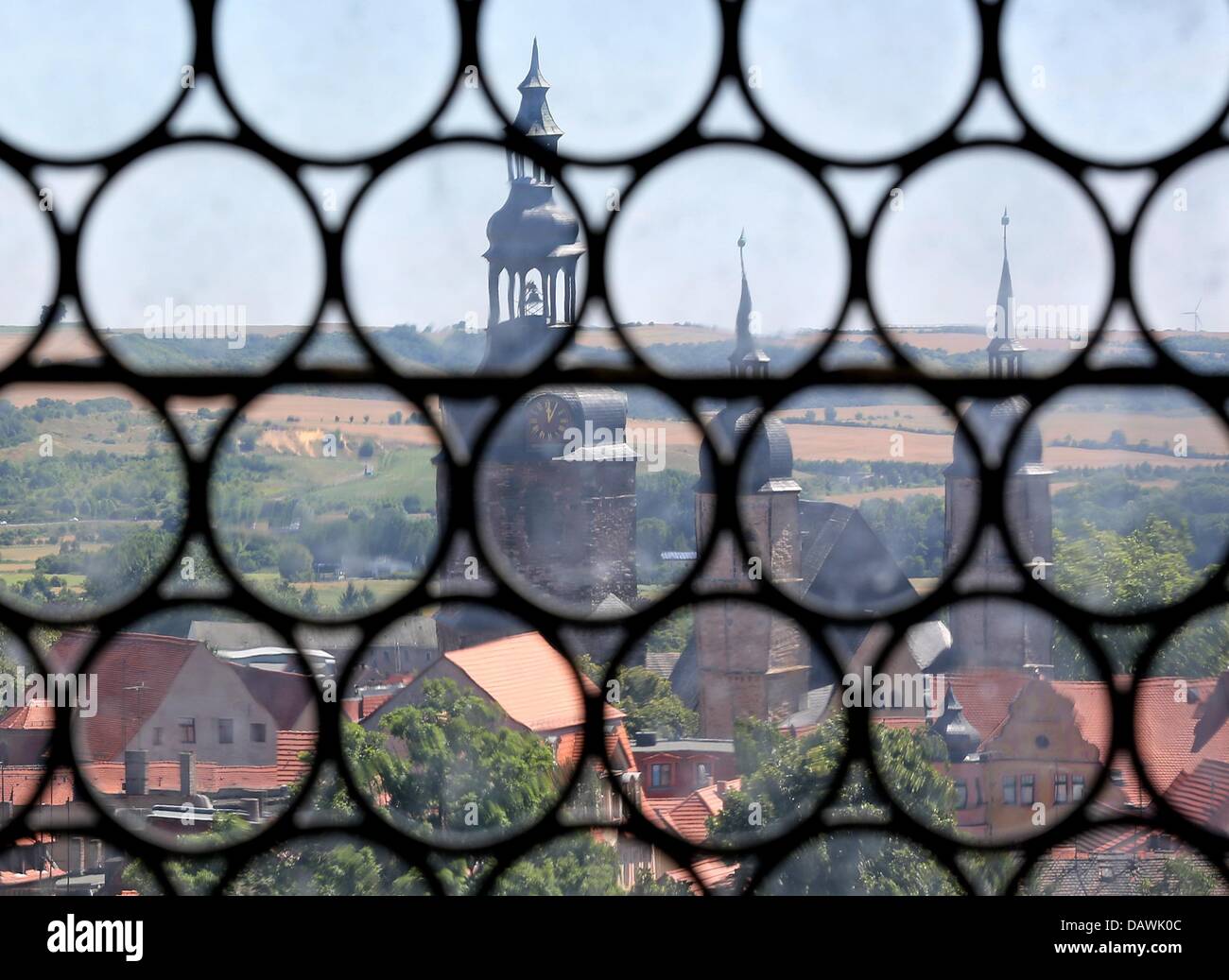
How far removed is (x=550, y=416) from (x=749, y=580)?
470 mm

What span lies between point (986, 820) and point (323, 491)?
130 centimetres

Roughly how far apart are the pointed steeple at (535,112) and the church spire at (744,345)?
0.38m

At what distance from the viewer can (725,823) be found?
2.79 m

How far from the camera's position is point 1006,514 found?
9.13ft

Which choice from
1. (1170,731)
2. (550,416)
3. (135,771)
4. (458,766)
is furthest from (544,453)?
(1170,731)

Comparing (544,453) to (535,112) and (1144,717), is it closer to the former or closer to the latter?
(535,112)

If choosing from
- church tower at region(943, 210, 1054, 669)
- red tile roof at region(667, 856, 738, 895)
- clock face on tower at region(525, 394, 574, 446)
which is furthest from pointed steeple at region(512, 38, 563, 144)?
red tile roof at region(667, 856, 738, 895)

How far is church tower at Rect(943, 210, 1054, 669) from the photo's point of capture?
2.80m
